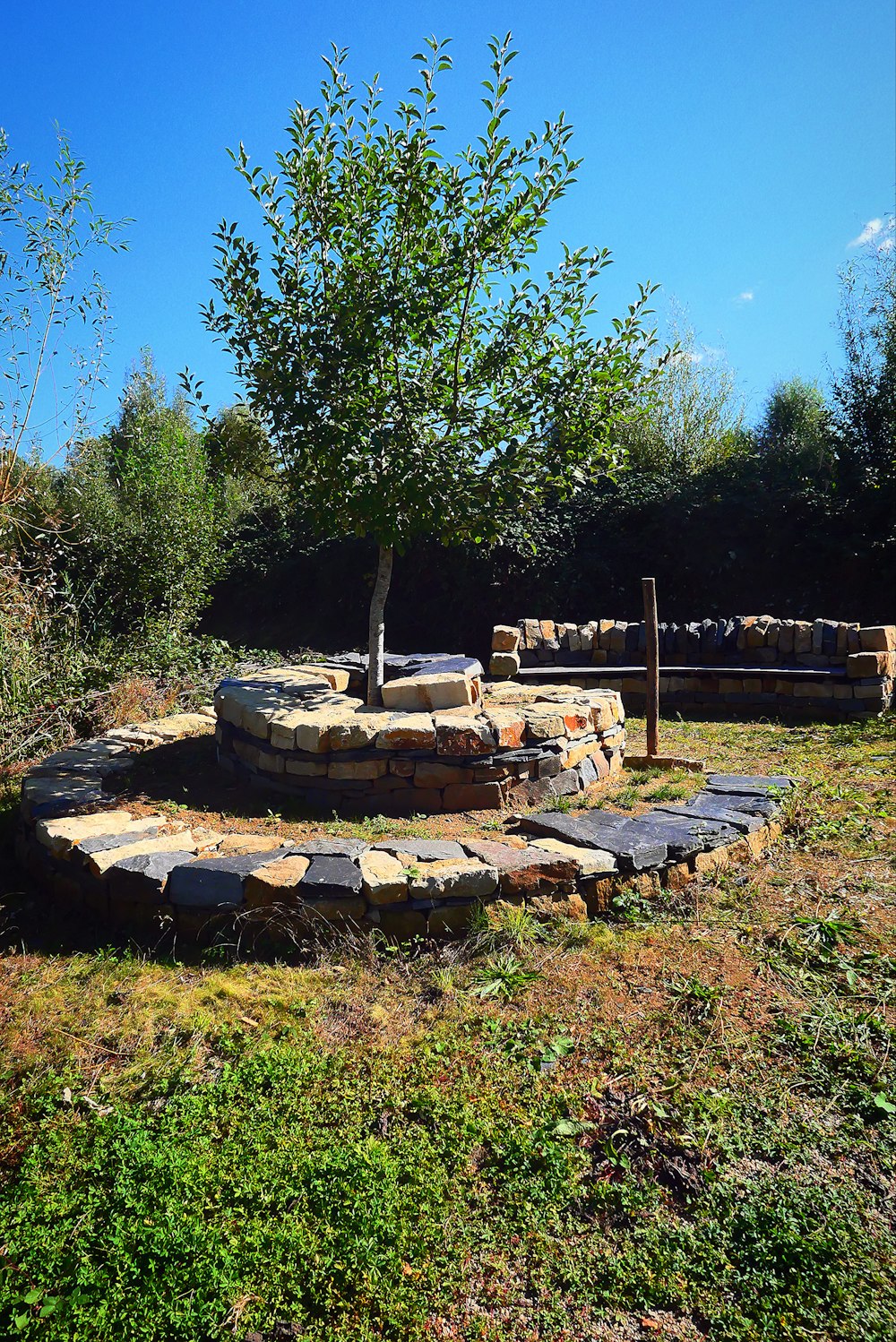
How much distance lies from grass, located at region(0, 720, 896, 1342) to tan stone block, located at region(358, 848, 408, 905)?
0.22 m

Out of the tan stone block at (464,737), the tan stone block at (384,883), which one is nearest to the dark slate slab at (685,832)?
the tan stone block at (464,737)

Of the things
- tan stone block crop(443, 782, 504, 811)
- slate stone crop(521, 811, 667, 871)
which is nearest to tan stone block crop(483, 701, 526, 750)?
tan stone block crop(443, 782, 504, 811)

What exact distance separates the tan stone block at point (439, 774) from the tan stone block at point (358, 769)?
0.24 m

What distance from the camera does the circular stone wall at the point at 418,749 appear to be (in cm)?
525

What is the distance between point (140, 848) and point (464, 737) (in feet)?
6.78

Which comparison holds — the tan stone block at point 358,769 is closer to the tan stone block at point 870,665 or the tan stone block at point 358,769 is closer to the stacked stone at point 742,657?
the stacked stone at point 742,657

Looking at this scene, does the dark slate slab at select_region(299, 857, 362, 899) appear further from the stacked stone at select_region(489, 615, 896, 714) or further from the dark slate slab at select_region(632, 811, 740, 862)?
the stacked stone at select_region(489, 615, 896, 714)

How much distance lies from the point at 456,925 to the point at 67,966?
1.83m

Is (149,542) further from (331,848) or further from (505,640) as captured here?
(331,848)

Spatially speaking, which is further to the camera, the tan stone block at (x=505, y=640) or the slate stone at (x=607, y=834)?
the tan stone block at (x=505, y=640)

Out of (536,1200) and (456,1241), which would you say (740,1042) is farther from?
(456,1241)

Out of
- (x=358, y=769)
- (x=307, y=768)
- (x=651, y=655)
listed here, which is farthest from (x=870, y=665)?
(x=307, y=768)

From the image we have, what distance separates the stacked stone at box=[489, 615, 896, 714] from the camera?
8.51m

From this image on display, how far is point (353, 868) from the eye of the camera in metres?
3.95
